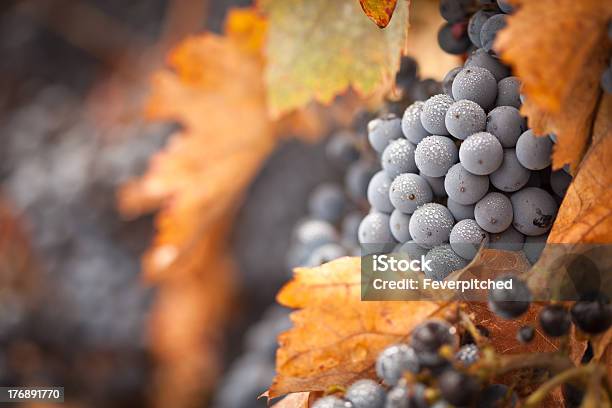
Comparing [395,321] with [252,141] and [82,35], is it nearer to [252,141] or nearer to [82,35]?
[252,141]

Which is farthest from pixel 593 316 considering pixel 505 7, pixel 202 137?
pixel 202 137

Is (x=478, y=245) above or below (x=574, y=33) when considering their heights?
below

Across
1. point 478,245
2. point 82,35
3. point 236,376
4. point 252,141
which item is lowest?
point 236,376

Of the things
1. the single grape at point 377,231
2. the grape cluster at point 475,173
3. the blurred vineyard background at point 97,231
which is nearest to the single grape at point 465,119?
the grape cluster at point 475,173

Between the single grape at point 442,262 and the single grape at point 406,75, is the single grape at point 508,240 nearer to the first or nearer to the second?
the single grape at point 442,262

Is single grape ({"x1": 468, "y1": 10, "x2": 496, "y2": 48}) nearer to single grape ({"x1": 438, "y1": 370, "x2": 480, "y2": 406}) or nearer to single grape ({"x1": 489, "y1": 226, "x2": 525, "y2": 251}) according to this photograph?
single grape ({"x1": 489, "y1": 226, "x2": 525, "y2": 251})

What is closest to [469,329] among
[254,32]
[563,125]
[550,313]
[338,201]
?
[550,313]

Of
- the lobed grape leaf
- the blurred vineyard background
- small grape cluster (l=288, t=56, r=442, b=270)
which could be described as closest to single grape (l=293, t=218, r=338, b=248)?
small grape cluster (l=288, t=56, r=442, b=270)

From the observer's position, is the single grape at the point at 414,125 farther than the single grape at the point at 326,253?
No
